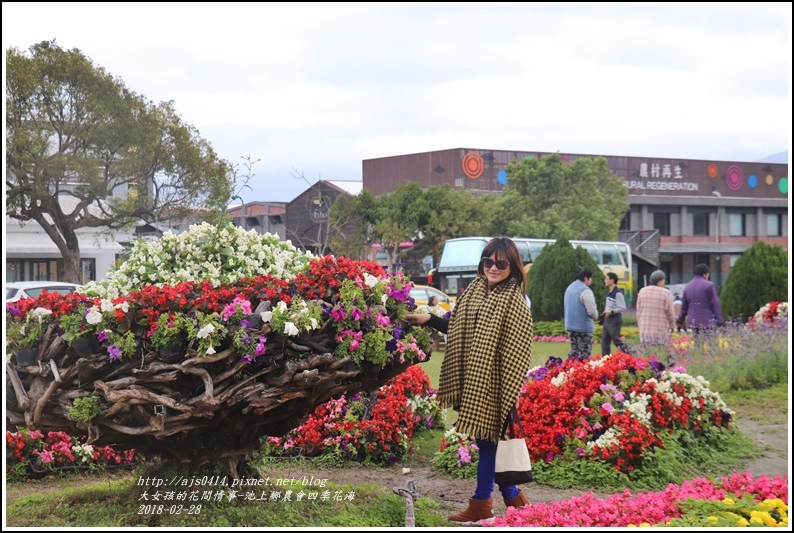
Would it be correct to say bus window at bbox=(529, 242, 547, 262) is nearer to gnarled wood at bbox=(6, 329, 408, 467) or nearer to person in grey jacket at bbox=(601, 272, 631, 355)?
person in grey jacket at bbox=(601, 272, 631, 355)

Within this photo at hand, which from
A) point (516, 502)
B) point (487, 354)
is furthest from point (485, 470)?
point (487, 354)

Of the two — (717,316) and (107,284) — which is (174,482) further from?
(717,316)

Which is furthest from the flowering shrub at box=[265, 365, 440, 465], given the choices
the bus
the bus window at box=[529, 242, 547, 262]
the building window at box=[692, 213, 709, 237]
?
the building window at box=[692, 213, 709, 237]

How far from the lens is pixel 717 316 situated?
13.7m

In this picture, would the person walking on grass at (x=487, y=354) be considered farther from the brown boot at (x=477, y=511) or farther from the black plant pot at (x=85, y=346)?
the black plant pot at (x=85, y=346)

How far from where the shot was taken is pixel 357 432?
786cm

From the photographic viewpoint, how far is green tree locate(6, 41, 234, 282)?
25.8m

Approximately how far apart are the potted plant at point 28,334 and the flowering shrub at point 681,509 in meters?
2.85

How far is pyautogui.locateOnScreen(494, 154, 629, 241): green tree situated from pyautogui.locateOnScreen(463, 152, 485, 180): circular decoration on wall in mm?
4500

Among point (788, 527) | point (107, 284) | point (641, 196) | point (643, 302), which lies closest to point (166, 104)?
point (643, 302)

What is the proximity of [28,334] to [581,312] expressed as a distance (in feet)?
32.7

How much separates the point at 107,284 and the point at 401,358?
6.40 ft

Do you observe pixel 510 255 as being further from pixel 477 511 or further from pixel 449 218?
pixel 449 218

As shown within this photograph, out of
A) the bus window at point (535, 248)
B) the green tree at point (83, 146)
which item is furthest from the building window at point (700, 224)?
the green tree at point (83, 146)
